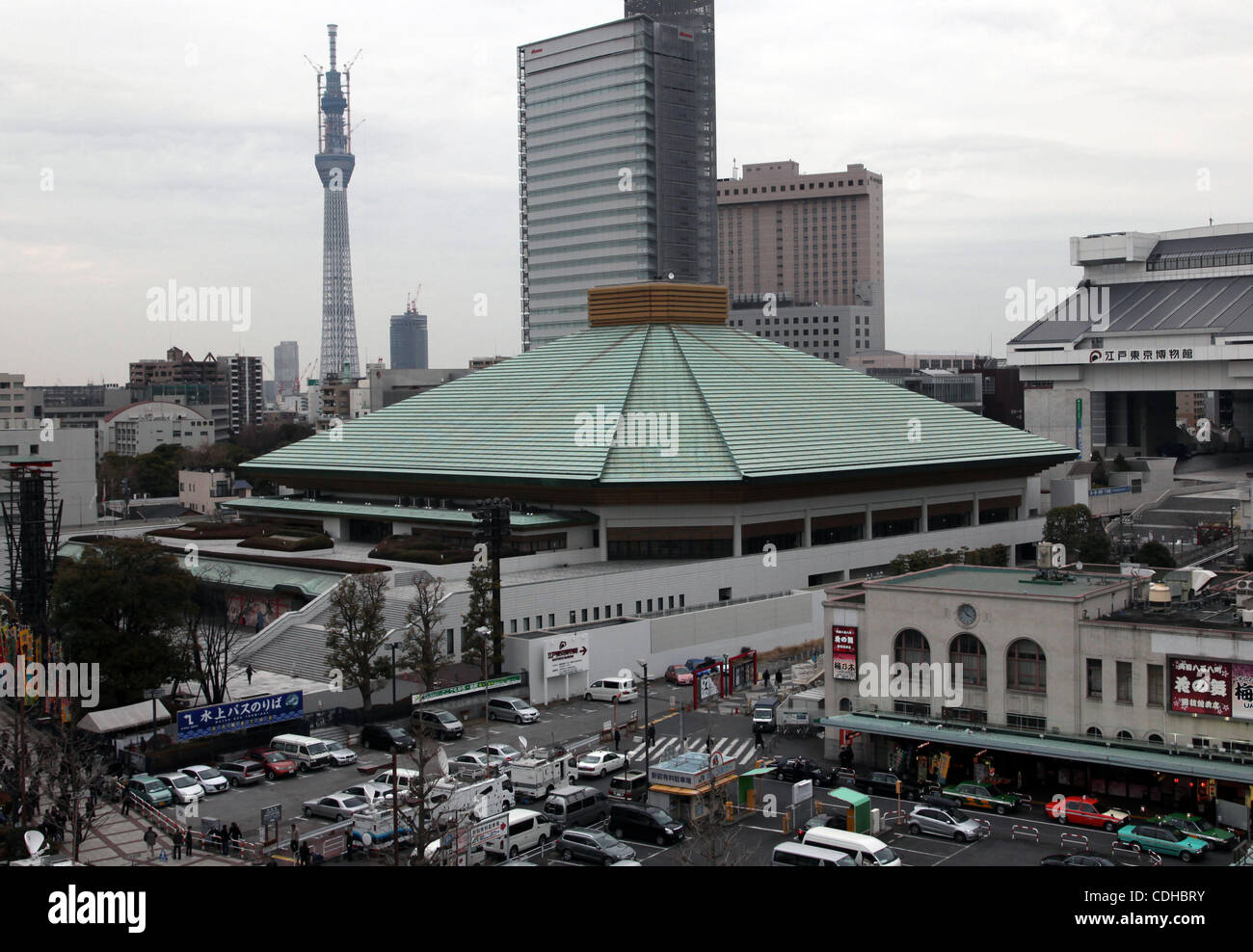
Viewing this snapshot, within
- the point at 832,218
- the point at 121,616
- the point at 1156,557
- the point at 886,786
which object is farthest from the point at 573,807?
the point at 832,218

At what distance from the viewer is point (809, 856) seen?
2208 centimetres

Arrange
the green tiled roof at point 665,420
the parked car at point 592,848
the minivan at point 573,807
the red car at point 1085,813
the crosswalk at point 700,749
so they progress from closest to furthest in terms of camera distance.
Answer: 1. the parked car at point 592,848
2. the red car at point 1085,813
3. the minivan at point 573,807
4. the crosswalk at point 700,749
5. the green tiled roof at point 665,420

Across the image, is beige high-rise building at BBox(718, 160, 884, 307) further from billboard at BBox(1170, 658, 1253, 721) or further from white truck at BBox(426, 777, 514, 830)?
white truck at BBox(426, 777, 514, 830)

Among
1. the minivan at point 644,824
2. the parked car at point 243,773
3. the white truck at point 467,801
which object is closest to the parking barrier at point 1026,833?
the minivan at point 644,824

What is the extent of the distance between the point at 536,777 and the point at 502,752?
3.39 meters

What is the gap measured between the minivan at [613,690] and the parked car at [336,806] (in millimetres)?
13994

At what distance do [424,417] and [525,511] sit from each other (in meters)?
14.1

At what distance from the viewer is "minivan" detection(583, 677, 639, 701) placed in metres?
40.4

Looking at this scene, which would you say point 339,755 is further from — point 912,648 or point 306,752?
point 912,648

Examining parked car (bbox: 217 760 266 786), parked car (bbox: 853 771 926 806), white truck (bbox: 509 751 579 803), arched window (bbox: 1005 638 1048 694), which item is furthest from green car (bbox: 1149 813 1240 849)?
parked car (bbox: 217 760 266 786)

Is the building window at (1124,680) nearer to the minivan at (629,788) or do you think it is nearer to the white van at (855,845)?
the white van at (855,845)

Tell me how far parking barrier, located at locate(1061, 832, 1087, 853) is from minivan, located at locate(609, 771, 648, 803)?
880 cm

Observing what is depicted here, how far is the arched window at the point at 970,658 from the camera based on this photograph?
101ft
